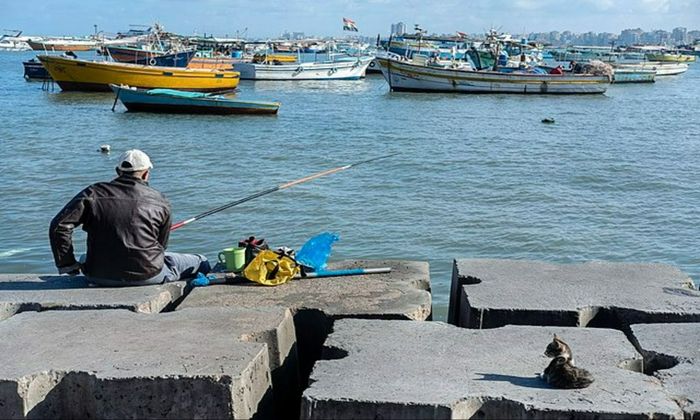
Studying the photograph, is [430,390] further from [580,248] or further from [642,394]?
[580,248]

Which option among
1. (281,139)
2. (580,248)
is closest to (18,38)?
(281,139)

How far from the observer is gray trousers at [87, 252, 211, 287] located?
515 cm

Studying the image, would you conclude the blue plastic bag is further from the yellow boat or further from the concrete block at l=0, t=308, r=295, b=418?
the yellow boat

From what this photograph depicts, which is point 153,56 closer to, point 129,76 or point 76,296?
point 129,76

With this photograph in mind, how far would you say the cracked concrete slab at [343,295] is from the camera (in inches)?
187

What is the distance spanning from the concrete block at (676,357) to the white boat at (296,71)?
4438 cm

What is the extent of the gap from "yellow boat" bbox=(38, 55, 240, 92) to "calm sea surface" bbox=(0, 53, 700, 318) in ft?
8.35

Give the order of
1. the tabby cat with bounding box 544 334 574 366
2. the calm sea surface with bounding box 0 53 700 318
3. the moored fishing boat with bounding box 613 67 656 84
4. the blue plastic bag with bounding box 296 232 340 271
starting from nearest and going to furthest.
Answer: the tabby cat with bounding box 544 334 574 366
the blue plastic bag with bounding box 296 232 340 271
the calm sea surface with bounding box 0 53 700 318
the moored fishing boat with bounding box 613 67 656 84

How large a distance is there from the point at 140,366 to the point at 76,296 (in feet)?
4.77

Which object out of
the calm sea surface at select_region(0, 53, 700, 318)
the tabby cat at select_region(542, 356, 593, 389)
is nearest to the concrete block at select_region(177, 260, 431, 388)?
the tabby cat at select_region(542, 356, 593, 389)

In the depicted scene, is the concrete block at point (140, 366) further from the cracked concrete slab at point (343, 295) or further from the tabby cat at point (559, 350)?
the tabby cat at point (559, 350)

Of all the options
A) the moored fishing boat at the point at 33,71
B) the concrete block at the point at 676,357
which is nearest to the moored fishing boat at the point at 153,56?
the moored fishing boat at the point at 33,71

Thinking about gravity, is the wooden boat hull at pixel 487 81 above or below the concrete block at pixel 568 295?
below

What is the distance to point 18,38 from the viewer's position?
116438 millimetres
